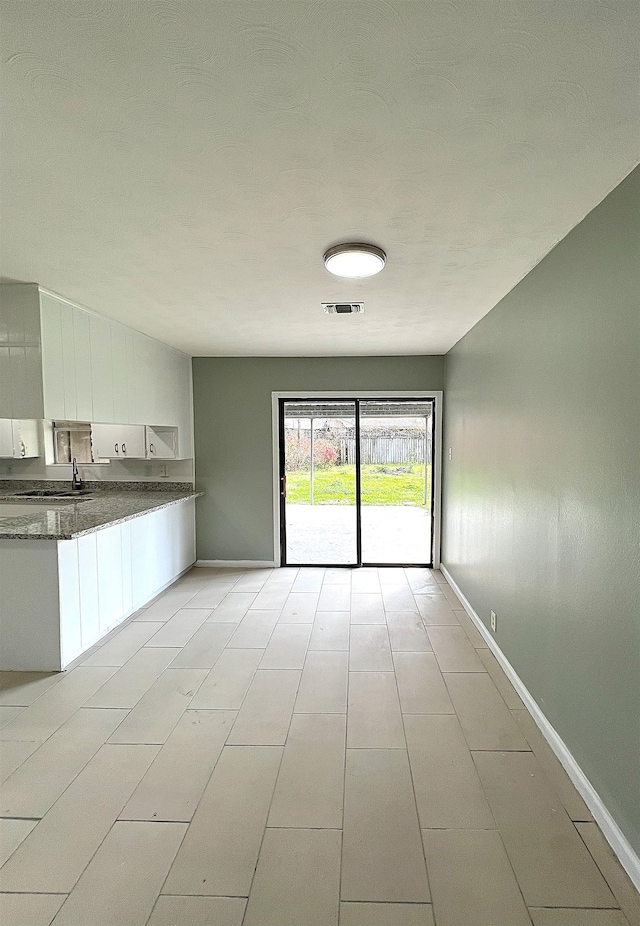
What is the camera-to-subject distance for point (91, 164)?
1613 mm

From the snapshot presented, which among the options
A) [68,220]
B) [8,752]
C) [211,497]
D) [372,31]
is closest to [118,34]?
[372,31]

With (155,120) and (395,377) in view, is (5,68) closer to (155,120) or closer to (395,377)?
(155,120)

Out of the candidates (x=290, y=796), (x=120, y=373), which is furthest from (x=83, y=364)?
(x=290, y=796)

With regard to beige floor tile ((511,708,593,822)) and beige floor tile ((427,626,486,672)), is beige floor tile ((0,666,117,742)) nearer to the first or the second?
beige floor tile ((427,626,486,672))

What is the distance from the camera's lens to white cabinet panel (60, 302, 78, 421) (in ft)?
10.7

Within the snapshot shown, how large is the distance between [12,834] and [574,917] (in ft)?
6.71

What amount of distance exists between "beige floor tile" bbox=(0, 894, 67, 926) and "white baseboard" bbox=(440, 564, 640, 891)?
1.93 metres

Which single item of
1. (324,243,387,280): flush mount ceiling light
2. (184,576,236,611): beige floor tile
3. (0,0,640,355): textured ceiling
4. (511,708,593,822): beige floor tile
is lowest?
(511,708,593,822): beige floor tile

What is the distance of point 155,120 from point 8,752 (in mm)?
2805

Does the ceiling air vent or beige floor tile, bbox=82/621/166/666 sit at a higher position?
the ceiling air vent

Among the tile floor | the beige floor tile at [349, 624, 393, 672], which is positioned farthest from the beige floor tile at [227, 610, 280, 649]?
the beige floor tile at [349, 624, 393, 672]

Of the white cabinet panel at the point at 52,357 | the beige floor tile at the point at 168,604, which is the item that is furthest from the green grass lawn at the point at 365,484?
the white cabinet panel at the point at 52,357

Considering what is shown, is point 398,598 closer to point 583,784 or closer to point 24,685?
point 583,784

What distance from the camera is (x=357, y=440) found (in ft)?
18.6
